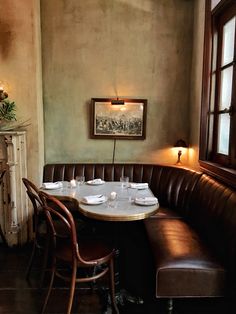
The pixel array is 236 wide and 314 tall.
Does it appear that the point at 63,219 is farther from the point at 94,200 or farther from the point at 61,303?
the point at 61,303

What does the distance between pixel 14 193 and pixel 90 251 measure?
1.57 m

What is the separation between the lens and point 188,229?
8.96 feet

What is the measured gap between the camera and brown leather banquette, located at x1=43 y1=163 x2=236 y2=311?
6.67 feet

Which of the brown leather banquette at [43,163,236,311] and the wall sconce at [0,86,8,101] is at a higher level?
the wall sconce at [0,86,8,101]

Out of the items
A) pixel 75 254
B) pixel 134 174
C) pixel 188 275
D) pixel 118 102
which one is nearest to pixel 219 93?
pixel 118 102

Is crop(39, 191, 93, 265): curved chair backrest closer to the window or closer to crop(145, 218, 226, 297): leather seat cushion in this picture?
crop(145, 218, 226, 297): leather seat cushion

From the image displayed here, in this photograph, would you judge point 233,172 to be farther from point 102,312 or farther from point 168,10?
point 168,10

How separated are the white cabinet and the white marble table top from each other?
26.3 inches

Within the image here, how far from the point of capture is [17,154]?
3.32 metres

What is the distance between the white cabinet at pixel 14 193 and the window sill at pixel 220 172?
219 centimetres

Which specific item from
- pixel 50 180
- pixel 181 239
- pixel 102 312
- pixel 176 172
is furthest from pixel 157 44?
pixel 102 312

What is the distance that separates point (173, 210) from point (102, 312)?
161 cm

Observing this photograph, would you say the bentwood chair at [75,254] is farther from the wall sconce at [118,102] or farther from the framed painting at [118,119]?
the wall sconce at [118,102]

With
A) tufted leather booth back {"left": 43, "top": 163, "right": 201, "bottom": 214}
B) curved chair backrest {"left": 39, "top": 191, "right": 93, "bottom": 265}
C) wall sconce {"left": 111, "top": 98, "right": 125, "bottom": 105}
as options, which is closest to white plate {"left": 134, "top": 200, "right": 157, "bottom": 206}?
curved chair backrest {"left": 39, "top": 191, "right": 93, "bottom": 265}
